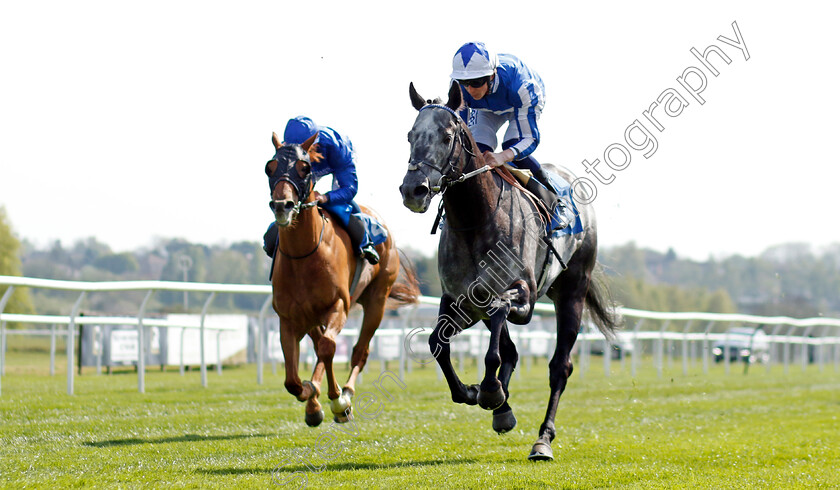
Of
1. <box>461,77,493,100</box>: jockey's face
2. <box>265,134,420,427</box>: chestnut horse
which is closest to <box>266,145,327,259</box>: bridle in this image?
<box>265,134,420,427</box>: chestnut horse

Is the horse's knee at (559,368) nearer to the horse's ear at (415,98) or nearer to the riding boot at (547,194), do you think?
the riding boot at (547,194)

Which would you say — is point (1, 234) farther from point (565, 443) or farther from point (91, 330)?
point (565, 443)

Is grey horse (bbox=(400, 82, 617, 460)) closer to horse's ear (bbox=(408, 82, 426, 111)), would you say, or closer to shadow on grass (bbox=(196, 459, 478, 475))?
horse's ear (bbox=(408, 82, 426, 111))

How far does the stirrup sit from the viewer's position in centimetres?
791

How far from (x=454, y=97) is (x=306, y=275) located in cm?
221

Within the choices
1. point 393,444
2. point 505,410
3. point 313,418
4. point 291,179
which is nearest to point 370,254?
point 291,179

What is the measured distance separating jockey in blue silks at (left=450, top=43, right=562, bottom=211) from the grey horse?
31 cm

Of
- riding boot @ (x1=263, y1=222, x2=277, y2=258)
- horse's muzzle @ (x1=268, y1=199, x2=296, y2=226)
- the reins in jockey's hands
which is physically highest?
the reins in jockey's hands

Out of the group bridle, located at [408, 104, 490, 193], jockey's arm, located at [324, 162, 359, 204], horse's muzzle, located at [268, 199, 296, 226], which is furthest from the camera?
jockey's arm, located at [324, 162, 359, 204]

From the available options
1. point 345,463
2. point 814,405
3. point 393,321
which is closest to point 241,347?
point 393,321

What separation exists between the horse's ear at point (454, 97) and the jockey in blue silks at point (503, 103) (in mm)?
362

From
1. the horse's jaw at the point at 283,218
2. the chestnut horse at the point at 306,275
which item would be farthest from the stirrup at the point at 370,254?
the horse's jaw at the point at 283,218

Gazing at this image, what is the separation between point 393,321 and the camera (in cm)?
2606

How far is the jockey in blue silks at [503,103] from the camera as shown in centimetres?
575
